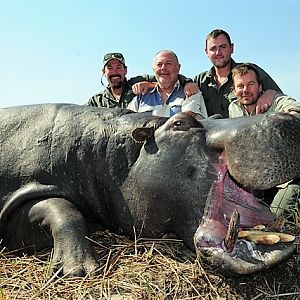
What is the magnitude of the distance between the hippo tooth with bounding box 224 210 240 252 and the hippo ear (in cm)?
96

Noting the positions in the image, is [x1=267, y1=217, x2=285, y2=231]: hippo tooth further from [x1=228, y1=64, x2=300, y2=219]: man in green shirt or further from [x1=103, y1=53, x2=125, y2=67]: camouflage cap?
[x1=103, y1=53, x2=125, y2=67]: camouflage cap

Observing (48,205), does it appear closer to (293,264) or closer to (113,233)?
(113,233)

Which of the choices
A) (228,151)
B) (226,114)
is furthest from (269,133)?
(226,114)

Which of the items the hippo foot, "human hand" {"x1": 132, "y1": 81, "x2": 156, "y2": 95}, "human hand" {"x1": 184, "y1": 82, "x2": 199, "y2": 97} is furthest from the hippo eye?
"human hand" {"x1": 132, "y1": 81, "x2": 156, "y2": 95}

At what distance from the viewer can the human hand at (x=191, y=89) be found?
275 inches

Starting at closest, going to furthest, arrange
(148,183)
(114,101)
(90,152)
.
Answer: (148,183) < (90,152) < (114,101)

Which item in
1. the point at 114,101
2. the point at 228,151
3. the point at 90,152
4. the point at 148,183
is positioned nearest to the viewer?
the point at 228,151

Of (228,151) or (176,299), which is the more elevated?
(228,151)

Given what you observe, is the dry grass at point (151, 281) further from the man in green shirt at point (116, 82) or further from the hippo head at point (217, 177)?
the man in green shirt at point (116, 82)

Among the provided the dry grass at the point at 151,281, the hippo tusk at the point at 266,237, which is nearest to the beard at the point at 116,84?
the dry grass at the point at 151,281

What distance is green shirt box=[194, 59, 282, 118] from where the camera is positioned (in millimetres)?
7020

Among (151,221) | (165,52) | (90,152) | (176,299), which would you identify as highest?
(165,52)

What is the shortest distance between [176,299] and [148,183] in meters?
0.82

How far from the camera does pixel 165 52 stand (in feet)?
24.3
